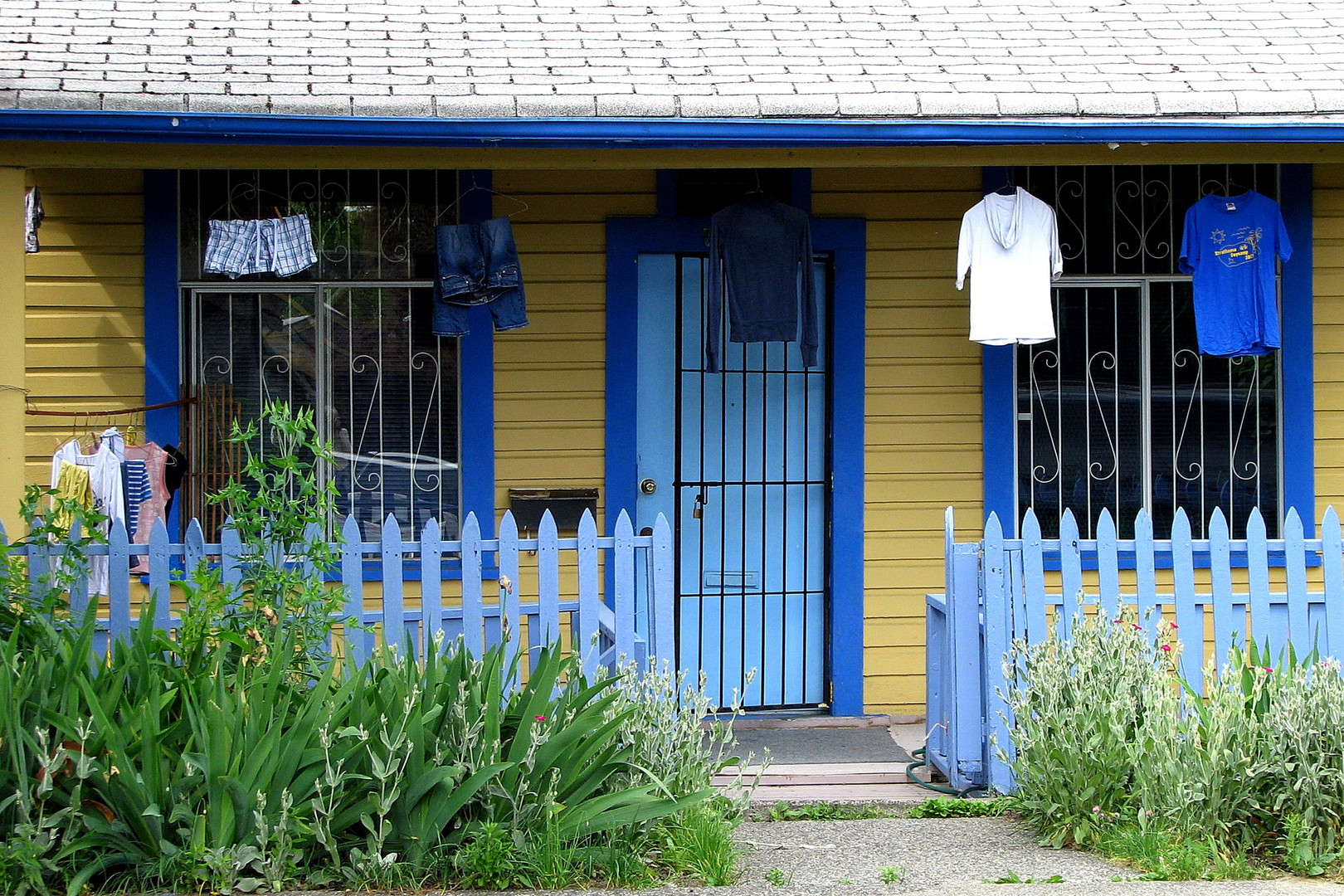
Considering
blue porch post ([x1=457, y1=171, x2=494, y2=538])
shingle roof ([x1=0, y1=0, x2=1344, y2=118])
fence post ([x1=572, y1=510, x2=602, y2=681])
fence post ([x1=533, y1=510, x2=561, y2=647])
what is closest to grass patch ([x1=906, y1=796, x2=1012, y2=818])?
fence post ([x1=572, y1=510, x2=602, y2=681])

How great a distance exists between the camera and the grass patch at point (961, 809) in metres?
5.00

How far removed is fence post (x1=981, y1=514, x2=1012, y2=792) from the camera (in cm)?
514

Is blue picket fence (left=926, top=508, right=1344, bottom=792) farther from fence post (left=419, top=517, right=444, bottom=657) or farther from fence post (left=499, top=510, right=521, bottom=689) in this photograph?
fence post (left=419, top=517, right=444, bottom=657)

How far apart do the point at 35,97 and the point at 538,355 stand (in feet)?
8.19

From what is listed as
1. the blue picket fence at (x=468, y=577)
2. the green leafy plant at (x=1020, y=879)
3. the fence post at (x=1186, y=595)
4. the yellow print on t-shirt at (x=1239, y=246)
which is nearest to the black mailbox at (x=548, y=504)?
the blue picket fence at (x=468, y=577)

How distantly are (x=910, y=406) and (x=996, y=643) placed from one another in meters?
1.97

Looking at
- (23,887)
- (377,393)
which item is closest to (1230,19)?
(377,393)

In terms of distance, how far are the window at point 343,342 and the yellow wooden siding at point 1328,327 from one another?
4.38m

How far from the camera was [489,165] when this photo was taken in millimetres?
5707

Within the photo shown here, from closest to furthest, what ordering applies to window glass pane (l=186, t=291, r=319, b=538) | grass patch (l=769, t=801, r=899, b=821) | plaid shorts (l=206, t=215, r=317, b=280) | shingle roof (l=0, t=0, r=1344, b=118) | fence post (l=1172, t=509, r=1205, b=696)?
grass patch (l=769, t=801, r=899, b=821) → fence post (l=1172, t=509, r=1205, b=696) → shingle roof (l=0, t=0, r=1344, b=118) → plaid shorts (l=206, t=215, r=317, b=280) → window glass pane (l=186, t=291, r=319, b=538)

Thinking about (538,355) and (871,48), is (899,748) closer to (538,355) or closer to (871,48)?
(538,355)

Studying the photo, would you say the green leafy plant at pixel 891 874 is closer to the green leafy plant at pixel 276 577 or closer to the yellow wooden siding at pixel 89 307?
the green leafy plant at pixel 276 577

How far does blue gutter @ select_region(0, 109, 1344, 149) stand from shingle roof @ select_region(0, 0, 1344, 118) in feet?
0.17

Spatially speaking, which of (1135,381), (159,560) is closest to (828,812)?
(159,560)
